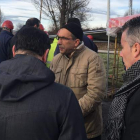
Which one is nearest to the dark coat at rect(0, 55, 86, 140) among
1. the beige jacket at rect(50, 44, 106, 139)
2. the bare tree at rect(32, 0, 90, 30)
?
the beige jacket at rect(50, 44, 106, 139)

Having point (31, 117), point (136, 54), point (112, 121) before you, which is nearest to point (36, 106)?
point (31, 117)

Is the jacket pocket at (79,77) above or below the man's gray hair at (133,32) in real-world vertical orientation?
below

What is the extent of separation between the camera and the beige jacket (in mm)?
2246

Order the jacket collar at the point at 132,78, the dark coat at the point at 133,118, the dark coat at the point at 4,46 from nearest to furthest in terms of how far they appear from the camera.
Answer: the dark coat at the point at 133,118
the jacket collar at the point at 132,78
the dark coat at the point at 4,46

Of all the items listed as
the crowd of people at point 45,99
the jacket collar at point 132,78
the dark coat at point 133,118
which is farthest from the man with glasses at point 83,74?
the dark coat at point 133,118

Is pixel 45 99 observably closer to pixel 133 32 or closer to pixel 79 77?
pixel 133 32

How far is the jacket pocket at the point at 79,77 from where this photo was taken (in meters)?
2.29

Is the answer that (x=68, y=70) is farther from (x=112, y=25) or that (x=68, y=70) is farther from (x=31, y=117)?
(x=112, y=25)

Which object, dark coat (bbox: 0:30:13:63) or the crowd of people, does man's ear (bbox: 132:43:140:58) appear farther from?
dark coat (bbox: 0:30:13:63)

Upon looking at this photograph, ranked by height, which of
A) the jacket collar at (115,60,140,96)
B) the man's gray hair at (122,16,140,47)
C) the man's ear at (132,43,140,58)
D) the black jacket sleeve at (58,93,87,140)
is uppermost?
the man's gray hair at (122,16,140,47)

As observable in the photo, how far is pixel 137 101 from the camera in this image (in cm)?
121

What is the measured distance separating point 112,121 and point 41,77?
62 centimetres

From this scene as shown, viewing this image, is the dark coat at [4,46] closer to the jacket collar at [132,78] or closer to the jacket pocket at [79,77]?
the jacket pocket at [79,77]

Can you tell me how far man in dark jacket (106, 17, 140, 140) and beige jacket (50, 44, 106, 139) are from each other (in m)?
0.73
